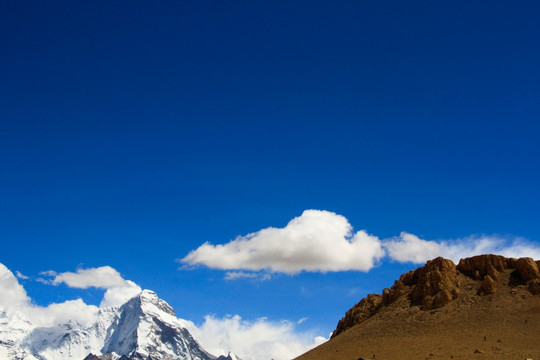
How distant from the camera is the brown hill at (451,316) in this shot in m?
80.3

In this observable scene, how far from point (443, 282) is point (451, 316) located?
10097 mm

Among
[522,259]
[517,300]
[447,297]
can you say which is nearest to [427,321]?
[447,297]

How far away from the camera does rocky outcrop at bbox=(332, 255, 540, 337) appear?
9781 cm

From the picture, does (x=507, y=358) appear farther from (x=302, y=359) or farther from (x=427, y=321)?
(x=302, y=359)

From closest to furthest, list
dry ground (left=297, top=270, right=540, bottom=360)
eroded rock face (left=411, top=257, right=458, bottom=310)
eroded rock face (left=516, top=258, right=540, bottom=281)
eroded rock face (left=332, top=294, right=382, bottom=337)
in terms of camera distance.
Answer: dry ground (left=297, top=270, right=540, bottom=360) → eroded rock face (left=516, top=258, right=540, bottom=281) → eroded rock face (left=411, top=257, right=458, bottom=310) → eroded rock face (left=332, top=294, right=382, bottom=337)

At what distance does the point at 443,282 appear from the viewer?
102m

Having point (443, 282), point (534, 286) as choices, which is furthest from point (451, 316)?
point (534, 286)

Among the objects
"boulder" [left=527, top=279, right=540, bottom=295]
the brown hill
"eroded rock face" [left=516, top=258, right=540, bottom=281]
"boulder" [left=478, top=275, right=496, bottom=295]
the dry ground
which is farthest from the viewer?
"eroded rock face" [left=516, top=258, right=540, bottom=281]

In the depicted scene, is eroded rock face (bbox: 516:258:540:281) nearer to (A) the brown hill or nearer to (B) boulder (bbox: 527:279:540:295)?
(A) the brown hill

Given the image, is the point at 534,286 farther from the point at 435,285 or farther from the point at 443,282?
the point at 435,285

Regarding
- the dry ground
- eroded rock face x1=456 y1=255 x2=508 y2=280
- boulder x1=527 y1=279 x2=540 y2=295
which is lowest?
the dry ground

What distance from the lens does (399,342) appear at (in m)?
87.8

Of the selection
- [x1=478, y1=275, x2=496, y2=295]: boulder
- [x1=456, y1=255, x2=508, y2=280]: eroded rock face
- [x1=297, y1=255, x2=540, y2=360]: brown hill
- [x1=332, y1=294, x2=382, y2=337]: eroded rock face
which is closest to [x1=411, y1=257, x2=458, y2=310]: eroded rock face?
[x1=297, y1=255, x2=540, y2=360]: brown hill

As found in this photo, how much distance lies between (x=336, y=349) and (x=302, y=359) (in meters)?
7.90
